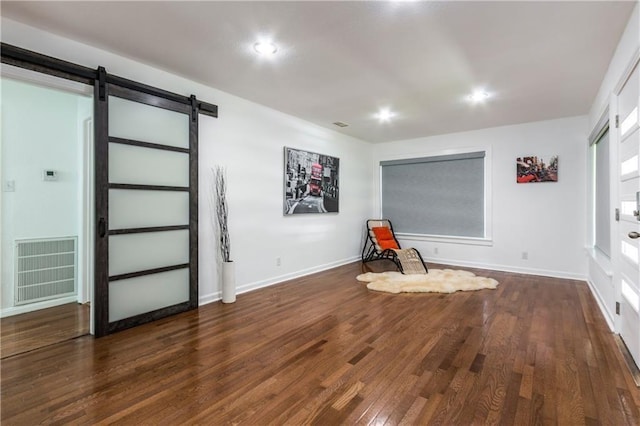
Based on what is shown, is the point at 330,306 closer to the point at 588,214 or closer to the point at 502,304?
the point at 502,304

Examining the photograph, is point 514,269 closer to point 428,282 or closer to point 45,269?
point 428,282

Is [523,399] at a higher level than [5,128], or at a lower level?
lower

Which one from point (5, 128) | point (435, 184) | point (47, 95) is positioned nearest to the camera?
point (5, 128)

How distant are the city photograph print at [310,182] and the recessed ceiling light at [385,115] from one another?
1.18m

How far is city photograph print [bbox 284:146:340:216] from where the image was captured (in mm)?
4820

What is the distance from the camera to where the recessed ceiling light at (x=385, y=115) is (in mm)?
4551

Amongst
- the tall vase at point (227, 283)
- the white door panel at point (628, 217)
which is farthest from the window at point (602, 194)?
the tall vase at point (227, 283)

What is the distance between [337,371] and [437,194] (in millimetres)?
4747

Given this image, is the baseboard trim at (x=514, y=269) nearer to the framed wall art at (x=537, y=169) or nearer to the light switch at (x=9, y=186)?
the framed wall art at (x=537, y=169)

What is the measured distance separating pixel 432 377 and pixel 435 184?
4635 millimetres

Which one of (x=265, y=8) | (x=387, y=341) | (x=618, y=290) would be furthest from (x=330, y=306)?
(x=265, y=8)

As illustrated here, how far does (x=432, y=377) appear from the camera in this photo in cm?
211

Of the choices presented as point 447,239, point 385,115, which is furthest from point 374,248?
point 385,115

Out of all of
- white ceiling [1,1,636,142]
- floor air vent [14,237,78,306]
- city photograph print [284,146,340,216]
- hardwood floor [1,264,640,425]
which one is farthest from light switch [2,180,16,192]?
city photograph print [284,146,340,216]
